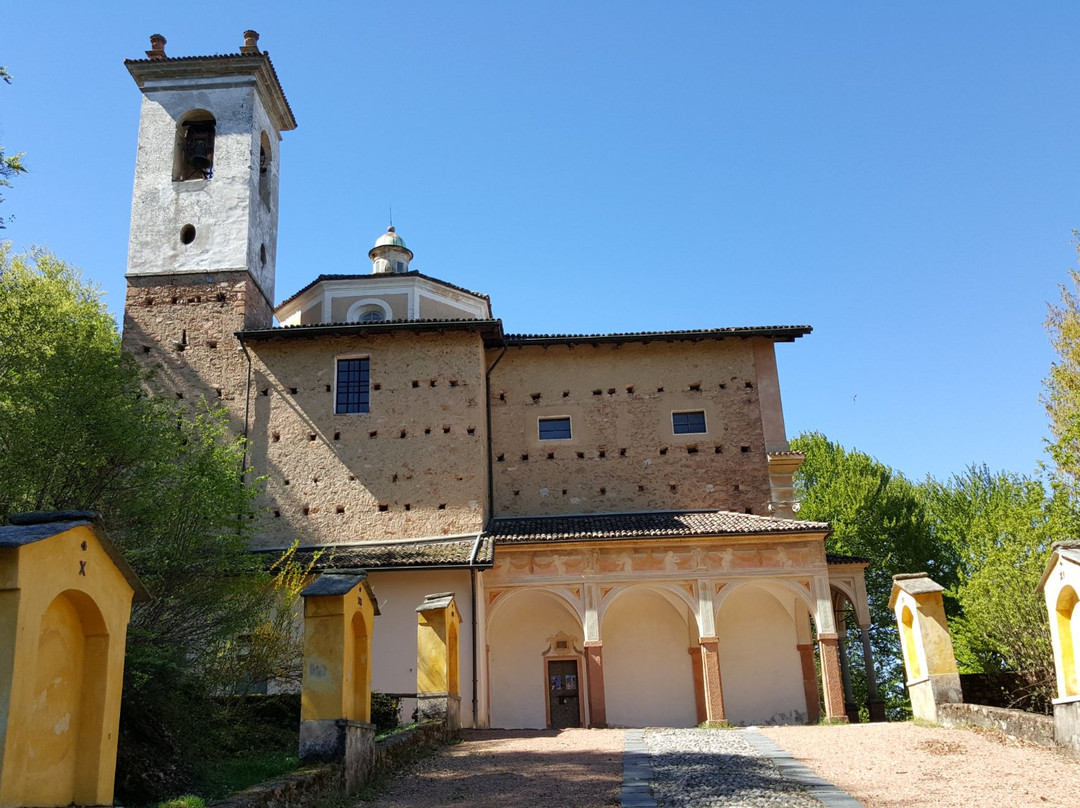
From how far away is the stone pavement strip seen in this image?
8.02 m

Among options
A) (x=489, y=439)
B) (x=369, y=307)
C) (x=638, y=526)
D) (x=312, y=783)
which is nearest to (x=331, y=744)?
(x=312, y=783)

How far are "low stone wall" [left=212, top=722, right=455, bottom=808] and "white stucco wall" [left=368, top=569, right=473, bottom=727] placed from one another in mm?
6591

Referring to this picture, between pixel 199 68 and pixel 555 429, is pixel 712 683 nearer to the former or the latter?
pixel 555 429

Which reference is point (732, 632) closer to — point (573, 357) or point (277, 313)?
point (573, 357)

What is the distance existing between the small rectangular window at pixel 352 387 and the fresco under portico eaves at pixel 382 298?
2.80m

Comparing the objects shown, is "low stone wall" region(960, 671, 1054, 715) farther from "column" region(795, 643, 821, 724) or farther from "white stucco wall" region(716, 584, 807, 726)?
"white stucco wall" region(716, 584, 807, 726)

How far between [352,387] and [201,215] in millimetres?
6129

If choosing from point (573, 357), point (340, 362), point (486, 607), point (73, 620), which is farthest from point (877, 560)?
point (73, 620)

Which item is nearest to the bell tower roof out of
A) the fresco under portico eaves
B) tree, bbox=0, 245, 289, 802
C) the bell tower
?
the bell tower

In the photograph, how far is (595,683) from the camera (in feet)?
61.6

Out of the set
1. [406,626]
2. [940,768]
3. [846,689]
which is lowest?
[940,768]

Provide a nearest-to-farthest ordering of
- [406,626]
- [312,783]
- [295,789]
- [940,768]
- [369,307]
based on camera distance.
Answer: [295,789], [312,783], [940,768], [406,626], [369,307]

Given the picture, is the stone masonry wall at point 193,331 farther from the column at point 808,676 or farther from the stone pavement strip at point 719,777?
the column at point 808,676

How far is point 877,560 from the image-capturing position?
→ 32.2m
